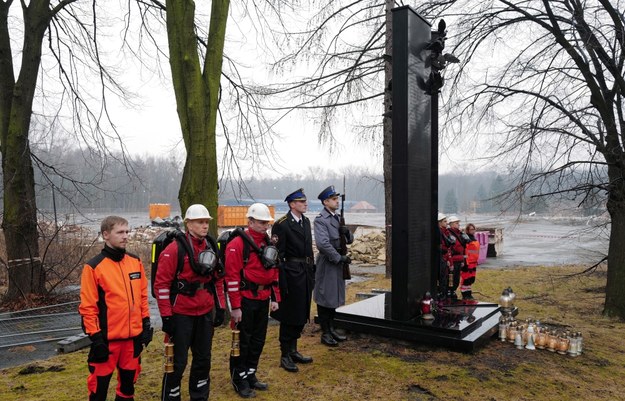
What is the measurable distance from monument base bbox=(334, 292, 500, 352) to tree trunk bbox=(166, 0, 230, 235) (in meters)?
2.94

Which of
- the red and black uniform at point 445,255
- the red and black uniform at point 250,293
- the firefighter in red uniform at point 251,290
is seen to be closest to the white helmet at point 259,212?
the firefighter in red uniform at point 251,290

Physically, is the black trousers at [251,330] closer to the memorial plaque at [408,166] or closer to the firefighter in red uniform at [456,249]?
the memorial plaque at [408,166]

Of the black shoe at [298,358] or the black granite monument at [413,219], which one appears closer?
the black shoe at [298,358]

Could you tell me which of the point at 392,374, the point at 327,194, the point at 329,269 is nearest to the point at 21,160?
the point at 327,194

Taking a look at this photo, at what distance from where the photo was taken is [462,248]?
9.77 m

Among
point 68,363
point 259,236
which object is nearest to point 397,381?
point 259,236

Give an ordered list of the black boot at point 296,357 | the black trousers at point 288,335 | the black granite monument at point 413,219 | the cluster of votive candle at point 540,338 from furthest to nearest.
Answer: the black granite monument at point 413,219, the cluster of votive candle at point 540,338, the black boot at point 296,357, the black trousers at point 288,335

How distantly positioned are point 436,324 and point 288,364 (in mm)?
2137

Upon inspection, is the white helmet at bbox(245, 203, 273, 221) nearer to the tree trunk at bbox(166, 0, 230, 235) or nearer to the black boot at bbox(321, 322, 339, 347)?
the black boot at bbox(321, 322, 339, 347)

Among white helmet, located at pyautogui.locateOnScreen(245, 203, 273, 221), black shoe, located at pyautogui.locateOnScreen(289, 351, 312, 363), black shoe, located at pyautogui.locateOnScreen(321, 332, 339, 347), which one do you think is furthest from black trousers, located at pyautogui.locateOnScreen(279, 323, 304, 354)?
white helmet, located at pyautogui.locateOnScreen(245, 203, 273, 221)

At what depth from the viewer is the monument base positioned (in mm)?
5957

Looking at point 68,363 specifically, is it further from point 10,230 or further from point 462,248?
point 462,248

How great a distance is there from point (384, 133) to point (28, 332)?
9520mm

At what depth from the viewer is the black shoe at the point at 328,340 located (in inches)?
249
